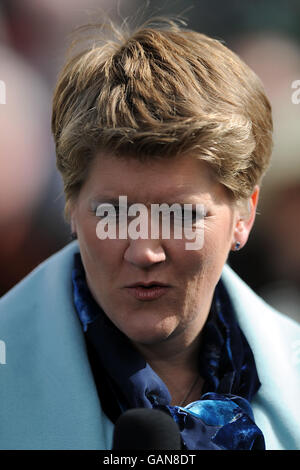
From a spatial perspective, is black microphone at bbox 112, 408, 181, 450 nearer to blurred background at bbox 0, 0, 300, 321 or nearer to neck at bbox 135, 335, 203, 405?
neck at bbox 135, 335, 203, 405

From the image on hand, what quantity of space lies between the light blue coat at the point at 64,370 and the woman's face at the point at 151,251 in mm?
124

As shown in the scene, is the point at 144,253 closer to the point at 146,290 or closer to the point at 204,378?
the point at 146,290

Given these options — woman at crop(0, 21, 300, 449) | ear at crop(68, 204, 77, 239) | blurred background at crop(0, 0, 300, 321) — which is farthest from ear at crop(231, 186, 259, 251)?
blurred background at crop(0, 0, 300, 321)

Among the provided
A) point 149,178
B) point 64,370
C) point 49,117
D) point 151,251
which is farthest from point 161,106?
point 49,117

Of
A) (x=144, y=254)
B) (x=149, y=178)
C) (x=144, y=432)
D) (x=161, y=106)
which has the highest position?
(x=161, y=106)

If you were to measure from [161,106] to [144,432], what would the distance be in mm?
543

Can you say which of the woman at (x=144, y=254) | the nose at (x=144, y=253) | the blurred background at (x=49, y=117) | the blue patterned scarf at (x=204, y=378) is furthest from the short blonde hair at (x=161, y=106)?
the blurred background at (x=49, y=117)

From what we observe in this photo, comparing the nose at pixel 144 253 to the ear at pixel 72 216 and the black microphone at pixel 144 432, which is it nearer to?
the ear at pixel 72 216

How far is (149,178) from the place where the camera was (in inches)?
39.9

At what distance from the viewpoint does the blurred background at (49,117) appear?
2.40m

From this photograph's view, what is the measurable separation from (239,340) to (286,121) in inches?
63.6

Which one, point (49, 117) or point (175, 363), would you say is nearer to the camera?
point (175, 363)

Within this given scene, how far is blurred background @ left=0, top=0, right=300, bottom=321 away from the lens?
7.88 feet
